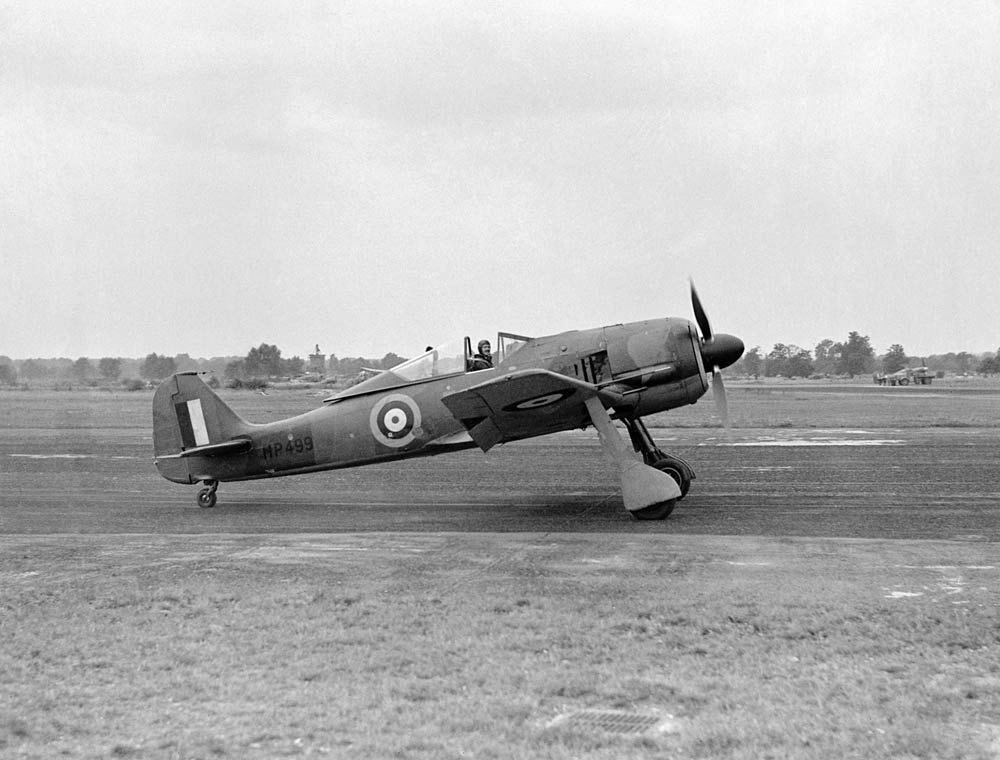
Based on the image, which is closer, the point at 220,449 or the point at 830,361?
the point at 220,449

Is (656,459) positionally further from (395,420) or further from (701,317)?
(395,420)

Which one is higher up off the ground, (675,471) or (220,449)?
(220,449)

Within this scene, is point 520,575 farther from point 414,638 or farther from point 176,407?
point 176,407

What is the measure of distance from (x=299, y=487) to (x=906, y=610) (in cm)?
1292

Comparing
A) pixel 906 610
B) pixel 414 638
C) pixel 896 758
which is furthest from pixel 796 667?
pixel 414 638

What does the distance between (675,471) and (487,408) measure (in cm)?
329

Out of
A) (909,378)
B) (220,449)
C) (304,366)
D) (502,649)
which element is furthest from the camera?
(909,378)

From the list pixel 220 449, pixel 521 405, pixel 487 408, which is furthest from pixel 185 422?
pixel 521 405

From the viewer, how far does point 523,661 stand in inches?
262

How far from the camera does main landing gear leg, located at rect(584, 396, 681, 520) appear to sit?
13.2 metres

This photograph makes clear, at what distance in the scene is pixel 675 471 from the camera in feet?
48.7

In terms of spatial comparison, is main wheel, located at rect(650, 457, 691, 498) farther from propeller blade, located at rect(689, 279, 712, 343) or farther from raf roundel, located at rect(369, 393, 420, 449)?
raf roundel, located at rect(369, 393, 420, 449)

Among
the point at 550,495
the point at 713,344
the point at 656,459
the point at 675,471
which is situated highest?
the point at 713,344

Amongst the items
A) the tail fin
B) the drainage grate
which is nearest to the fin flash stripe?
the tail fin
